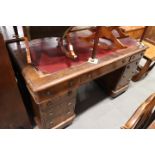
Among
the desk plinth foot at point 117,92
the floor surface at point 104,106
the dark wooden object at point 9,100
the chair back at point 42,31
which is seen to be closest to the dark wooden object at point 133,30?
the floor surface at point 104,106

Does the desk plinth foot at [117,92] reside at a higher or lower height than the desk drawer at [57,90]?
lower

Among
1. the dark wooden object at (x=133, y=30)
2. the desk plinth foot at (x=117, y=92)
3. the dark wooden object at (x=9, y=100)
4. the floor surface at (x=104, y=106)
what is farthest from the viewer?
the dark wooden object at (x=133, y=30)

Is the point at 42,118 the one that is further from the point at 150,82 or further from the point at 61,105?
the point at 150,82

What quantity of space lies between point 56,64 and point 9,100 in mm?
419

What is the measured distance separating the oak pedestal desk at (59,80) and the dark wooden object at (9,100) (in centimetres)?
10

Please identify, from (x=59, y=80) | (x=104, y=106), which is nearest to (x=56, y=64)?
(x=59, y=80)

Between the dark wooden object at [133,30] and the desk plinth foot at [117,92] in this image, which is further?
the dark wooden object at [133,30]

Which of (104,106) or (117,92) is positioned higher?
(117,92)

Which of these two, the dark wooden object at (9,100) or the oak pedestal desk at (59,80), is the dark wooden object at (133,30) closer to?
the oak pedestal desk at (59,80)

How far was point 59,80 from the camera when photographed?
93cm

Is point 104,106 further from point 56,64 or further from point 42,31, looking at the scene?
point 42,31

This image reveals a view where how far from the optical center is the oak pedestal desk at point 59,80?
915mm

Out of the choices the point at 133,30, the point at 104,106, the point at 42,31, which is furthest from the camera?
the point at 133,30
